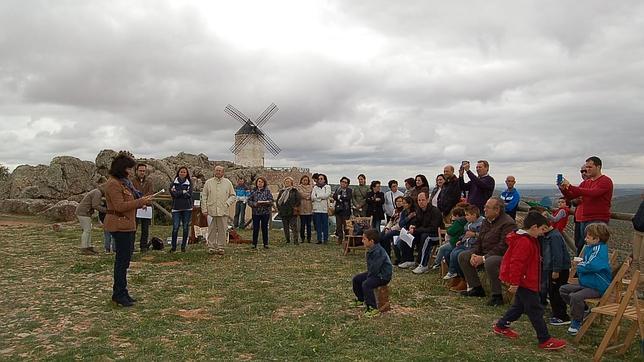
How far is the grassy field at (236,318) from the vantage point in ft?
17.7

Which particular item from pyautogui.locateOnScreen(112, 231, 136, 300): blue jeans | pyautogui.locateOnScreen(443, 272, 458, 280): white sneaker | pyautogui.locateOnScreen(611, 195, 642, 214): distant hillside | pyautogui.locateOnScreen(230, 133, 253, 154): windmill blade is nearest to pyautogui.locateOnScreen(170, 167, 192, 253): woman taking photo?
pyautogui.locateOnScreen(112, 231, 136, 300): blue jeans

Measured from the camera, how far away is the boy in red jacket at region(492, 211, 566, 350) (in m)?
5.64

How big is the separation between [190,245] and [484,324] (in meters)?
9.25

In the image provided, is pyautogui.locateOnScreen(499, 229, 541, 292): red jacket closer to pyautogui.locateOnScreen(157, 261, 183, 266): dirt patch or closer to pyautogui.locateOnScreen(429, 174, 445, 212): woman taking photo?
pyautogui.locateOnScreen(429, 174, 445, 212): woman taking photo

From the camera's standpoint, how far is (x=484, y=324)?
6.48 m

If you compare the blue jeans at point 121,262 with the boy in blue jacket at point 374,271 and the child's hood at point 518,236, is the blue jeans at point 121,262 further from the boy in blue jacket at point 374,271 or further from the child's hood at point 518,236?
the child's hood at point 518,236

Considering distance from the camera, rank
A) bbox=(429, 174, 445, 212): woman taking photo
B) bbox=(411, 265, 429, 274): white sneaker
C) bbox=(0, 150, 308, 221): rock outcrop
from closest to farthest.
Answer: bbox=(411, 265, 429, 274): white sneaker, bbox=(429, 174, 445, 212): woman taking photo, bbox=(0, 150, 308, 221): rock outcrop

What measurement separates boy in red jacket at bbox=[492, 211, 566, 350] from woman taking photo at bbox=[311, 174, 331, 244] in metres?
8.70

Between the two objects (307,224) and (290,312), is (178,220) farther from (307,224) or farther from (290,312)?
(290,312)

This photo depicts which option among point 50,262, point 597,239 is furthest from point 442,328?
point 50,262

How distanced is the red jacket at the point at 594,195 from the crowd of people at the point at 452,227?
0.05ft

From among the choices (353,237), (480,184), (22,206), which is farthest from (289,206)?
(22,206)

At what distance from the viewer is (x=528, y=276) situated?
→ 18.7 ft

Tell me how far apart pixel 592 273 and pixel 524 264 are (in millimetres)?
1060
